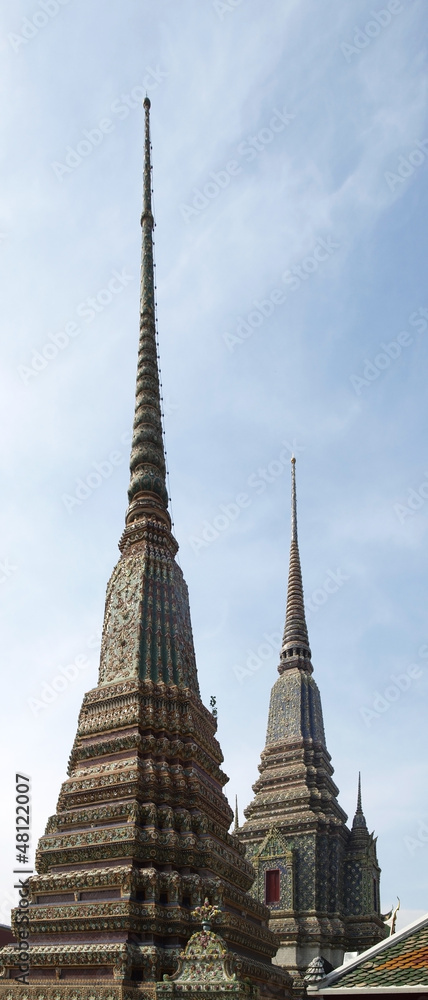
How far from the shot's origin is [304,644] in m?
40.9

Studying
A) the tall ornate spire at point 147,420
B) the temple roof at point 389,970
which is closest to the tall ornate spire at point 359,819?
the tall ornate spire at point 147,420

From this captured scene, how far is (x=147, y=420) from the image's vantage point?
2589cm

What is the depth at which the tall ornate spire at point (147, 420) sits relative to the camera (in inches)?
978

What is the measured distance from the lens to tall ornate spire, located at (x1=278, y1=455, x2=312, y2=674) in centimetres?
4041

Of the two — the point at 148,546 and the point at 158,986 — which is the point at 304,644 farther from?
the point at 158,986

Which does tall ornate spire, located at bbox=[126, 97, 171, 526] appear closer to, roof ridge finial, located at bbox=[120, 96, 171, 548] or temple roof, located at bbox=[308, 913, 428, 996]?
roof ridge finial, located at bbox=[120, 96, 171, 548]

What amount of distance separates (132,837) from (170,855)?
950mm

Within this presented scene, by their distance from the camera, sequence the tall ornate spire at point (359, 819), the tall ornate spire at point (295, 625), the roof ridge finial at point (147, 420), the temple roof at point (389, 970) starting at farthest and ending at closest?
the tall ornate spire at point (295, 625), the tall ornate spire at point (359, 819), the roof ridge finial at point (147, 420), the temple roof at point (389, 970)

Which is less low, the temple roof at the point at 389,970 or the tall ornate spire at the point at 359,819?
the tall ornate spire at the point at 359,819

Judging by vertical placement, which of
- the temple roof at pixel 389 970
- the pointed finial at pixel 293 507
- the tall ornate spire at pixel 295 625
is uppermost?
the pointed finial at pixel 293 507

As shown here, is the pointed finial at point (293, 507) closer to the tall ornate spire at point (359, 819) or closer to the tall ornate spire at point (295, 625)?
the tall ornate spire at point (295, 625)

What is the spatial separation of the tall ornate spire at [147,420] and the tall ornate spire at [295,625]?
17.7 meters

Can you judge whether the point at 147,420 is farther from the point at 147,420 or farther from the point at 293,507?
the point at 293,507

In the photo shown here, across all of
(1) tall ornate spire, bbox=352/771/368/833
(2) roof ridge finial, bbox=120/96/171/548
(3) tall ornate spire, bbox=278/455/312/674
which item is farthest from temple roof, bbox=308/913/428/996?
(3) tall ornate spire, bbox=278/455/312/674
